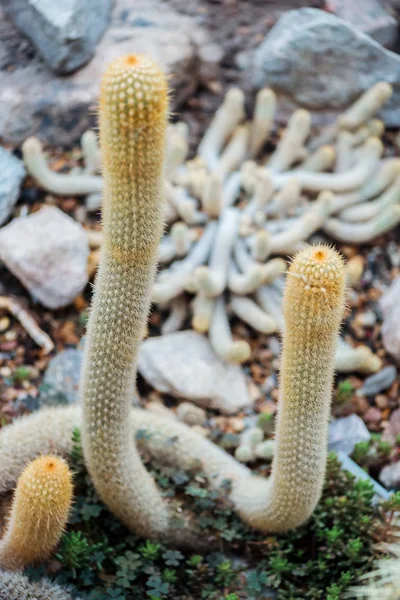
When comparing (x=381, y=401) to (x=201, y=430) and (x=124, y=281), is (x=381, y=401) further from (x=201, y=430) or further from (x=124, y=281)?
(x=124, y=281)

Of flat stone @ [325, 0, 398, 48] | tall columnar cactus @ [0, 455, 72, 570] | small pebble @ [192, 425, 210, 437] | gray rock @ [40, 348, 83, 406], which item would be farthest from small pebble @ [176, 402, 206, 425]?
flat stone @ [325, 0, 398, 48]

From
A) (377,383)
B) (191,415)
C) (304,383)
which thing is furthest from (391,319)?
(304,383)

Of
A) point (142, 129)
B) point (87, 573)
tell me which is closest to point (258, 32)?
point (142, 129)

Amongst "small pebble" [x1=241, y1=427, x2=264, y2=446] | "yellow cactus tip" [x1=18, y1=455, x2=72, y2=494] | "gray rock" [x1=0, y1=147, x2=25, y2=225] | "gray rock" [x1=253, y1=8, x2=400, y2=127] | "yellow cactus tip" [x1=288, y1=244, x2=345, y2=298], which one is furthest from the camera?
"gray rock" [x1=253, y1=8, x2=400, y2=127]

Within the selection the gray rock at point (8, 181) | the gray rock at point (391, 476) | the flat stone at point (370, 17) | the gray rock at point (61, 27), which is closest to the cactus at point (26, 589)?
the gray rock at point (391, 476)

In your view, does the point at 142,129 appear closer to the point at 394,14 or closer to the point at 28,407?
the point at 28,407

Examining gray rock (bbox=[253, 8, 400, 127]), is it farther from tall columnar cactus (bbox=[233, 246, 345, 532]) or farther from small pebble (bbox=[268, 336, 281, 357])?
tall columnar cactus (bbox=[233, 246, 345, 532])

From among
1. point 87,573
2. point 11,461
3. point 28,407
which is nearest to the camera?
point 87,573
